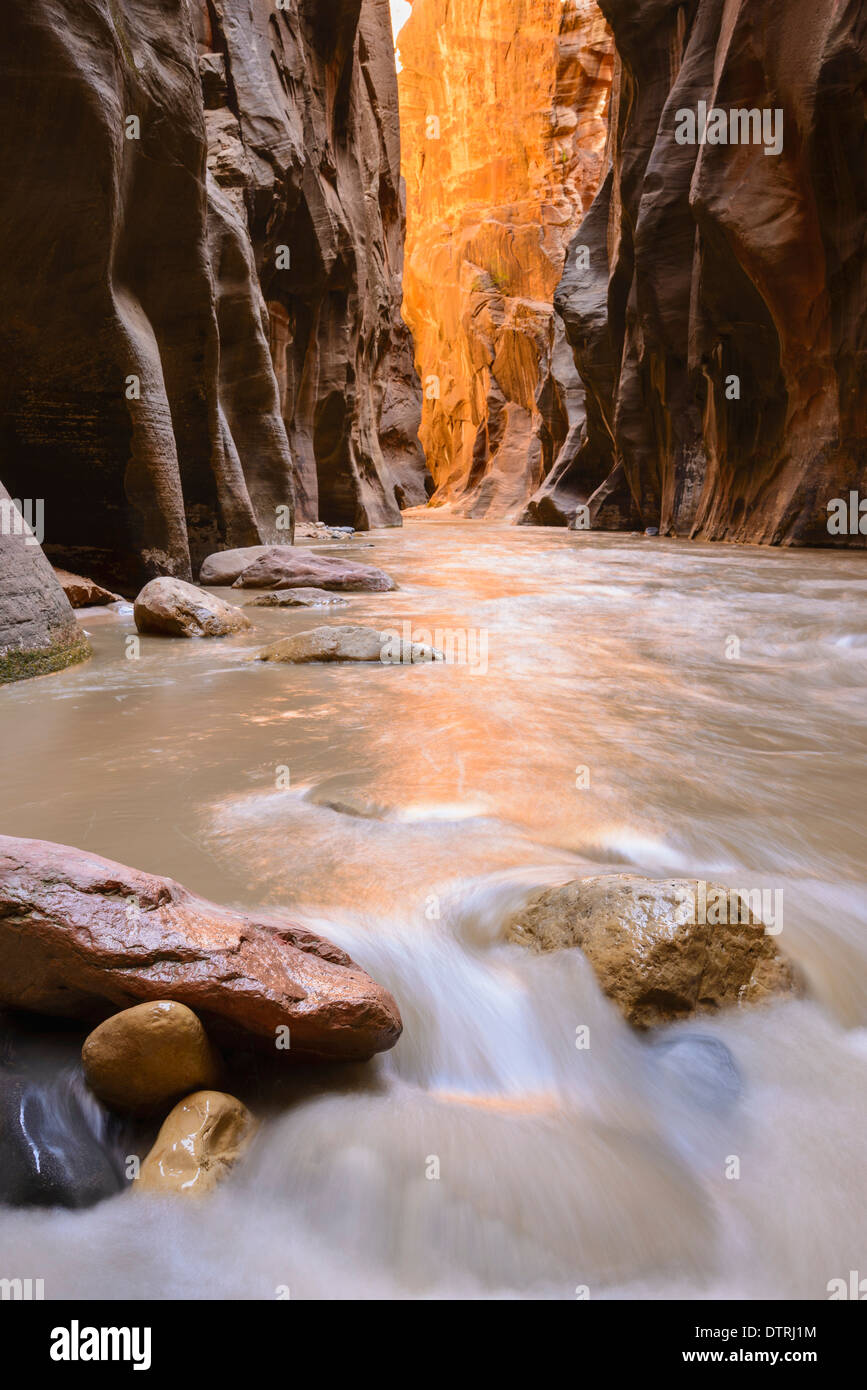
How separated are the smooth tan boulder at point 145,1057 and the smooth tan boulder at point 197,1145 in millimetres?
40

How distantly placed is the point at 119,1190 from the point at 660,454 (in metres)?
20.1

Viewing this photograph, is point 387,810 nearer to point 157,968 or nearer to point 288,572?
point 157,968

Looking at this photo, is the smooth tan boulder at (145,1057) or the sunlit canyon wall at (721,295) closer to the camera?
the smooth tan boulder at (145,1057)

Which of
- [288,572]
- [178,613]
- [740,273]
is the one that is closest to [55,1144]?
[178,613]

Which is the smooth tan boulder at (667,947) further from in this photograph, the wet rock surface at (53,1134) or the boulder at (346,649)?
the boulder at (346,649)

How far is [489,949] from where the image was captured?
1.89m

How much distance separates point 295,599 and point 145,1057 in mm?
6434

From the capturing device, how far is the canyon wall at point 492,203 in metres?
40.5

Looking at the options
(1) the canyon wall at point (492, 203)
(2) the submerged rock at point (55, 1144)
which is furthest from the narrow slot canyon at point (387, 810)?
(1) the canyon wall at point (492, 203)

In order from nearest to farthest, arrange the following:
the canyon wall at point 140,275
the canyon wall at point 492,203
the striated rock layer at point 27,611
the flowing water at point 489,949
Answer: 1. the flowing water at point 489,949
2. the striated rock layer at point 27,611
3. the canyon wall at point 140,275
4. the canyon wall at point 492,203

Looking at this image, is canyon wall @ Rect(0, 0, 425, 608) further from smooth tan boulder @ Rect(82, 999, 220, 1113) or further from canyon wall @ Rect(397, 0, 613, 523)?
canyon wall @ Rect(397, 0, 613, 523)

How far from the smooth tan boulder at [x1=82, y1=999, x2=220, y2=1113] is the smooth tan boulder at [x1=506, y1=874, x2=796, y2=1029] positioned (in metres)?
0.78

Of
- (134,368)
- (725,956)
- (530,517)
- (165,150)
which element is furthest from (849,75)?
(530,517)
